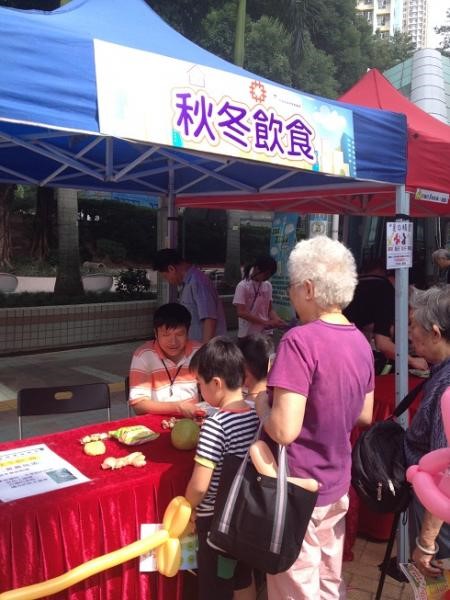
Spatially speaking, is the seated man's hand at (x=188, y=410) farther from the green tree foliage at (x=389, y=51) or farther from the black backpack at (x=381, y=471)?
the green tree foliage at (x=389, y=51)

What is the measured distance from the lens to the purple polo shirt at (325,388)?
1604 millimetres

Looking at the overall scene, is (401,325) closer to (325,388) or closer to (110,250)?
(325,388)

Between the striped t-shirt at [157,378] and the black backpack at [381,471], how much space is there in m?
1.02

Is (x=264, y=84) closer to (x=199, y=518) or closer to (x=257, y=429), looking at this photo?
(x=257, y=429)

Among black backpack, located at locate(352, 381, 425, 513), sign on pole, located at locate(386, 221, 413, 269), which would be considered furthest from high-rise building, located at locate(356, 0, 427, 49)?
black backpack, located at locate(352, 381, 425, 513)

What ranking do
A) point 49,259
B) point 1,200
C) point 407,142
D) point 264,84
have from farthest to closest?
1. point 49,259
2. point 1,200
3. point 407,142
4. point 264,84

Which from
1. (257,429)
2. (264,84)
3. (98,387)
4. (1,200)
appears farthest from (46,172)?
(1,200)

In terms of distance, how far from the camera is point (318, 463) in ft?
5.74

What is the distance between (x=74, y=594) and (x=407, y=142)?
278 centimetres

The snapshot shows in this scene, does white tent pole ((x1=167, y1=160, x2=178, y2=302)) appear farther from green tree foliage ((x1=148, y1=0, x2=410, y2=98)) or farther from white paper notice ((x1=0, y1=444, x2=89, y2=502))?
green tree foliage ((x1=148, y1=0, x2=410, y2=98))

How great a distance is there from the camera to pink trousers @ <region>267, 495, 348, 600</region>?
69.6 inches

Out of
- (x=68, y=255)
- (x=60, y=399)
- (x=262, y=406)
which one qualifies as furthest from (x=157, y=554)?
(x=68, y=255)

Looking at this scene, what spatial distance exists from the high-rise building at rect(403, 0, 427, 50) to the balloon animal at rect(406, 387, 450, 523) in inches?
4591

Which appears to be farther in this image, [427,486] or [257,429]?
[257,429]
